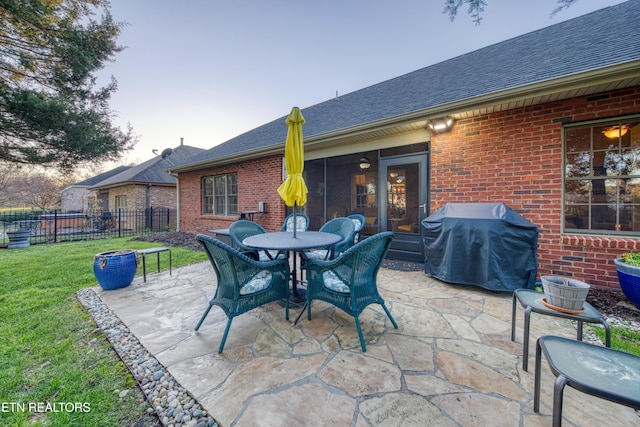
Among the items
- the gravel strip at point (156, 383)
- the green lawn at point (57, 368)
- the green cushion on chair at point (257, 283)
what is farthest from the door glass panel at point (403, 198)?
the green lawn at point (57, 368)

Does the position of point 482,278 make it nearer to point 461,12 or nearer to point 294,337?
point 294,337

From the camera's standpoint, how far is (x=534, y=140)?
3684 millimetres

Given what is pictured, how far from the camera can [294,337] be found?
229cm

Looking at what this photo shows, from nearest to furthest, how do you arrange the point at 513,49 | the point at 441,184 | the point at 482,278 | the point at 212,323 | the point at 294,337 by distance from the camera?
the point at 294,337 < the point at 212,323 < the point at 482,278 < the point at 441,184 < the point at 513,49

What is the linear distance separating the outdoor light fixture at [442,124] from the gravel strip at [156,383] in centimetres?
478

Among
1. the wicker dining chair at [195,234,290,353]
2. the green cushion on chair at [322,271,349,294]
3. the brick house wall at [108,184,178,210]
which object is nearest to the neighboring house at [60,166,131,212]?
the brick house wall at [108,184,178,210]

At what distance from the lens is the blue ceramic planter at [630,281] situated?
105 inches

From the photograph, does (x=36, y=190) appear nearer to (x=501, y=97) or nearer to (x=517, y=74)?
(x=501, y=97)

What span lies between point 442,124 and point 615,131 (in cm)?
215

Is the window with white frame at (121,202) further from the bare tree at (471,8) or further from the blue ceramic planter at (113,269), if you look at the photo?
the bare tree at (471,8)

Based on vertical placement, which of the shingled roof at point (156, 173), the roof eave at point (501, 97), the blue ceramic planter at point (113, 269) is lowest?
the blue ceramic planter at point (113, 269)

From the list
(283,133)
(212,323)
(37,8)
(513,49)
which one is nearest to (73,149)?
(37,8)

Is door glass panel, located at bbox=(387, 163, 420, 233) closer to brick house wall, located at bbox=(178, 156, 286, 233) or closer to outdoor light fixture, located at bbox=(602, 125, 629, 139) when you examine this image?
outdoor light fixture, located at bbox=(602, 125, 629, 139)

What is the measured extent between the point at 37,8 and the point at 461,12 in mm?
7719
